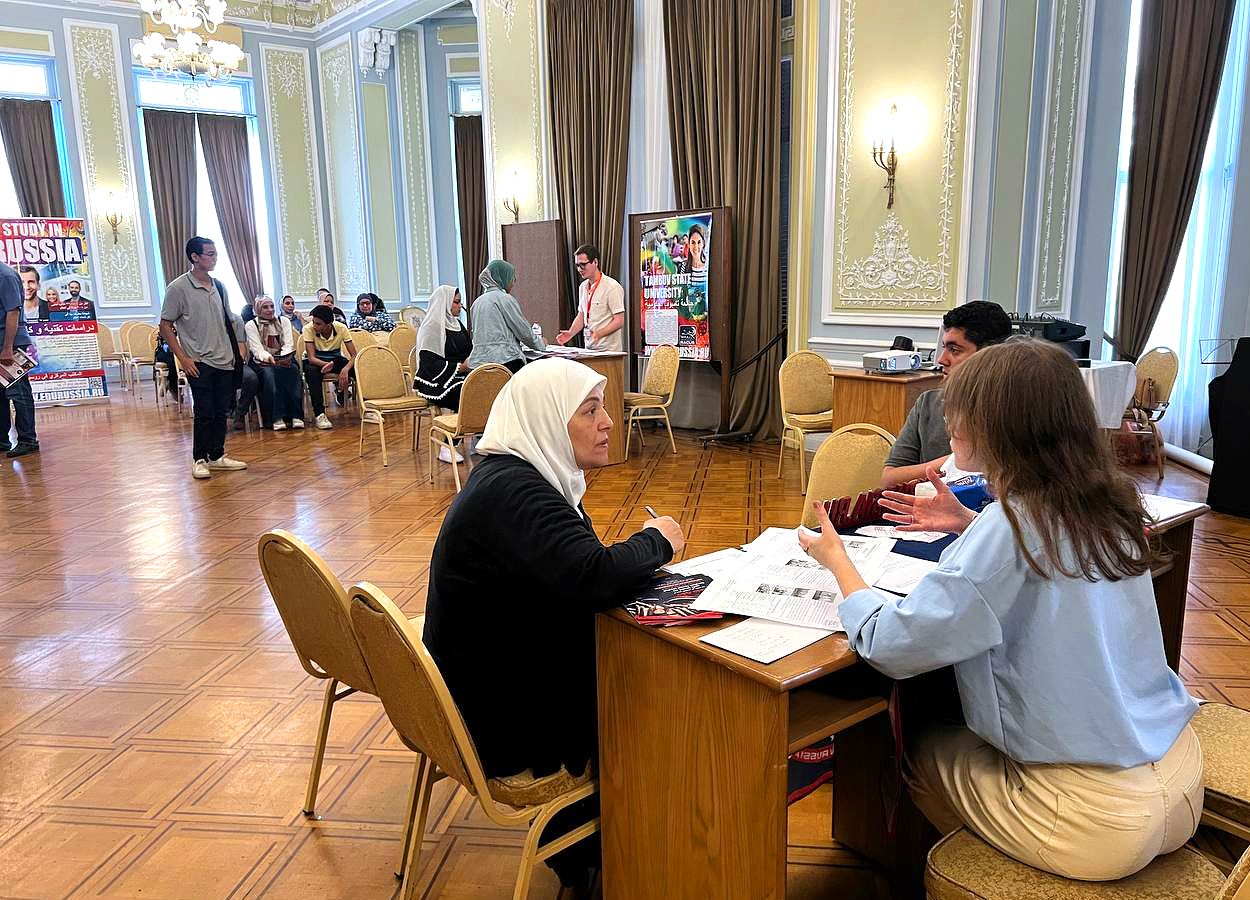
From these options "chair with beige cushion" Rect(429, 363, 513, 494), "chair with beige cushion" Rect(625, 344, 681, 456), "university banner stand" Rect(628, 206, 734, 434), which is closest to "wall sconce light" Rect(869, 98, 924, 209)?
"university banner stand" Rect(628, 206, 734, 434)

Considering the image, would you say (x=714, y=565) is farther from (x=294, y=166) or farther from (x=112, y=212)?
(x=294, y=166)

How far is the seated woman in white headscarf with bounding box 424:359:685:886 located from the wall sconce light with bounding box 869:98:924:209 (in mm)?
4696

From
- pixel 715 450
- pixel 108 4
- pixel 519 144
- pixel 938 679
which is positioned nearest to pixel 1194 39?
pixel 715 450

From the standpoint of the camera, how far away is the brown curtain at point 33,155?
1055cm

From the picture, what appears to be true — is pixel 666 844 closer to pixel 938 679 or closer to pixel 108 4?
pixel 938 679

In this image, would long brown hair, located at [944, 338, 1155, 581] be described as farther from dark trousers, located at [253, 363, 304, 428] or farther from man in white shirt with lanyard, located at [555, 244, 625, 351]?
dark trousers, located at [253, 363, 304, 428]

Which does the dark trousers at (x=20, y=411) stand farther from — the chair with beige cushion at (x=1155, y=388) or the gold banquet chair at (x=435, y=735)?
the chair with beige cushion at (x=1155, y=388)

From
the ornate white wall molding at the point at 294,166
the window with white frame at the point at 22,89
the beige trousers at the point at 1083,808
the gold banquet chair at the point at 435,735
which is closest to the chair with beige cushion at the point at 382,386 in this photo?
the gold banquet chair at the point at 435,735

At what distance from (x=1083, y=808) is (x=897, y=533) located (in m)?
0.76

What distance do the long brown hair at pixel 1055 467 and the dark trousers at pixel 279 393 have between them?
7.83 meters

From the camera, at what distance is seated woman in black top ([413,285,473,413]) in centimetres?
621

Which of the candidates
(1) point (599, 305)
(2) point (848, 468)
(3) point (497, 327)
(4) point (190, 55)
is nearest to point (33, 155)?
(4) point (190, 55)

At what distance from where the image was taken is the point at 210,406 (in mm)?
6062

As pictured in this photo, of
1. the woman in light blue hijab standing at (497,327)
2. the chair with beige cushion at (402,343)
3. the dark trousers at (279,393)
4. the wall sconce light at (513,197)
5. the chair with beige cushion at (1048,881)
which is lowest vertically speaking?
the dark trousers at (279,393)
